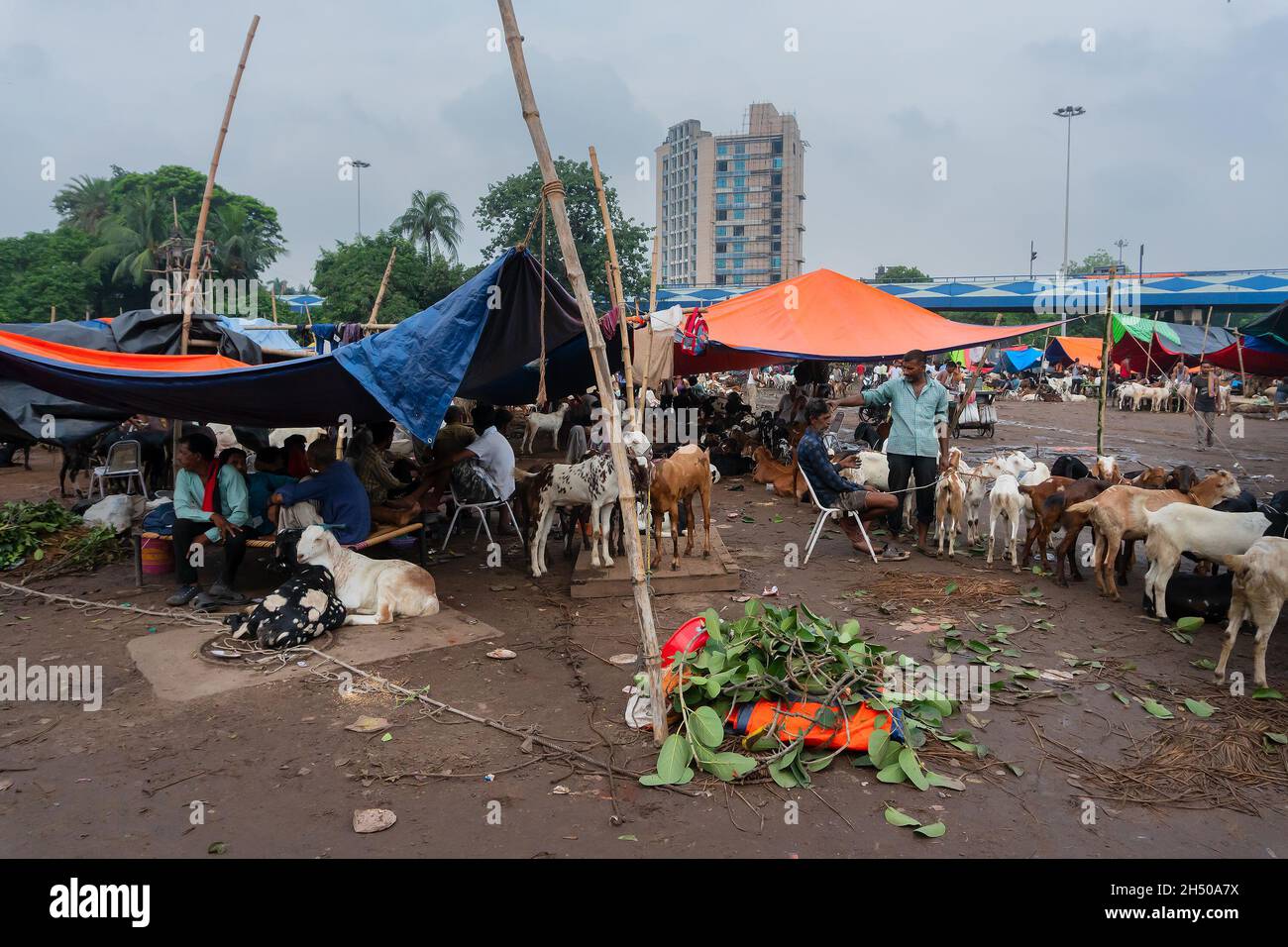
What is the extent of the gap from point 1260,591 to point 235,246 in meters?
42.8

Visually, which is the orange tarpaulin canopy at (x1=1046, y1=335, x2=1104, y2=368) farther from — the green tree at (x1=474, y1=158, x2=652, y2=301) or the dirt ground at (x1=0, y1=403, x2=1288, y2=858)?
the dirt ground at (x1=0, y1=403, x2=1288, y2=858)

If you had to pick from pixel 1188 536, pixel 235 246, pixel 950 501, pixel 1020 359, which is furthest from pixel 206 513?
pixel 1020 359

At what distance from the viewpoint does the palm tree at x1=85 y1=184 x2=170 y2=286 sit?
119 feet

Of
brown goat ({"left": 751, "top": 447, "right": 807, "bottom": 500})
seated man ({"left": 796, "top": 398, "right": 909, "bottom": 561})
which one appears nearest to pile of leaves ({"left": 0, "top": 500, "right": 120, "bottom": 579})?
seated man ({"left": 796, "top": 398, "right": 909, "bottom": 561})

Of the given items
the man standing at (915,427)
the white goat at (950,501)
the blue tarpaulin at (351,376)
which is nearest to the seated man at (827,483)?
the man standing at (915,427)

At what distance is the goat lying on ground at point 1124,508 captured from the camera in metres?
6.52

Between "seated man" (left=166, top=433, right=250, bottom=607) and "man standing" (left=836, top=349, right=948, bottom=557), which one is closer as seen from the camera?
"seated man" (left=166, top=433, right=250, bottom=607)

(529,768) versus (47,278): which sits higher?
(47,278)

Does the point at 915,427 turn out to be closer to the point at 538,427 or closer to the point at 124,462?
the point at 124,462

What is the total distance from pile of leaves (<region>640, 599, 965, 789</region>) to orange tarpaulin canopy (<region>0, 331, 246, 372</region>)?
4245 millimetres

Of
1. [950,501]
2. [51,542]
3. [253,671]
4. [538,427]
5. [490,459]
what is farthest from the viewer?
[538,427]

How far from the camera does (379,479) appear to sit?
845cm

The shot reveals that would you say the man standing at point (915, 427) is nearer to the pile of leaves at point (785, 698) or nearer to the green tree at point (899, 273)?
the pile of leaves at point (785, 698)
